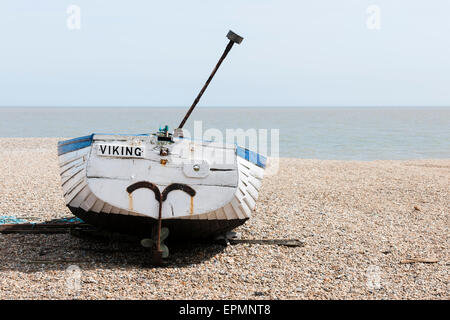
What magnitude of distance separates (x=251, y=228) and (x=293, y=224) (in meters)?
1.03

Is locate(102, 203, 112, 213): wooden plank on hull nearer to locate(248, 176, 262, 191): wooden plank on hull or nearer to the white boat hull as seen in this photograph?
the white boat hull

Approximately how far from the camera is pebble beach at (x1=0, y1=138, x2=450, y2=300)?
616 cm

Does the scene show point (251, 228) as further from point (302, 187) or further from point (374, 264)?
point (302, 187)

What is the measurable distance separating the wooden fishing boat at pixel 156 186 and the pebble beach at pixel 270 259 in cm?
58

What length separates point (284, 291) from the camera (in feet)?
20.6

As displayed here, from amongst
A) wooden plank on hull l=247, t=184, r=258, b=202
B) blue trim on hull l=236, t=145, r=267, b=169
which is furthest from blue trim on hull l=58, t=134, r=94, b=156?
wooden plank on hull l=247, t=184, r=258, b=202

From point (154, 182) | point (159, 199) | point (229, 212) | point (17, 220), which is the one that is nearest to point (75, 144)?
point (154, 182)

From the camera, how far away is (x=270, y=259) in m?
7.51

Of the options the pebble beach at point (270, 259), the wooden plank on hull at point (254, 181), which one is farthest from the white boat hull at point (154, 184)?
the pebble beach at point (270, 259)

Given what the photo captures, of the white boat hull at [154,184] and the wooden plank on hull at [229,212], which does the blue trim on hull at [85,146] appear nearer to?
the white boat hull at [154,184]

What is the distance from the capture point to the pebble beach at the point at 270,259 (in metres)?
6.16

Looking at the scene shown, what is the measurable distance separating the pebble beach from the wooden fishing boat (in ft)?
1.91

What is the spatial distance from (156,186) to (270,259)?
2.20 meters
